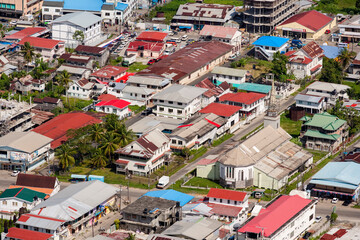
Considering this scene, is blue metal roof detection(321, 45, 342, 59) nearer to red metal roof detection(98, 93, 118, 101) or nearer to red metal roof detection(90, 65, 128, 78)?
red metal roof detection(90, 65, 128, 78)

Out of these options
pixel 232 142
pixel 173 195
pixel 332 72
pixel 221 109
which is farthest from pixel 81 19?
pixel 173 195

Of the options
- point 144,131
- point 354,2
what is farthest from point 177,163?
point 354,2

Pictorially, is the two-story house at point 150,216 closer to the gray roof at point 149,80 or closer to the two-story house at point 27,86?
the gray roof at point 149,80

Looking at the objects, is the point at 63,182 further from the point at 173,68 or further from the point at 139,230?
the point at 173,68

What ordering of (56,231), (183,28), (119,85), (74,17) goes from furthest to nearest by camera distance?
(183,28), (74,17), (119,85), (56,231)

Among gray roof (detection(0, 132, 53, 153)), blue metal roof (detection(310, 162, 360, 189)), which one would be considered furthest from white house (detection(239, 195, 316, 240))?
gray roof (detection(0, 132, 53, 153))
